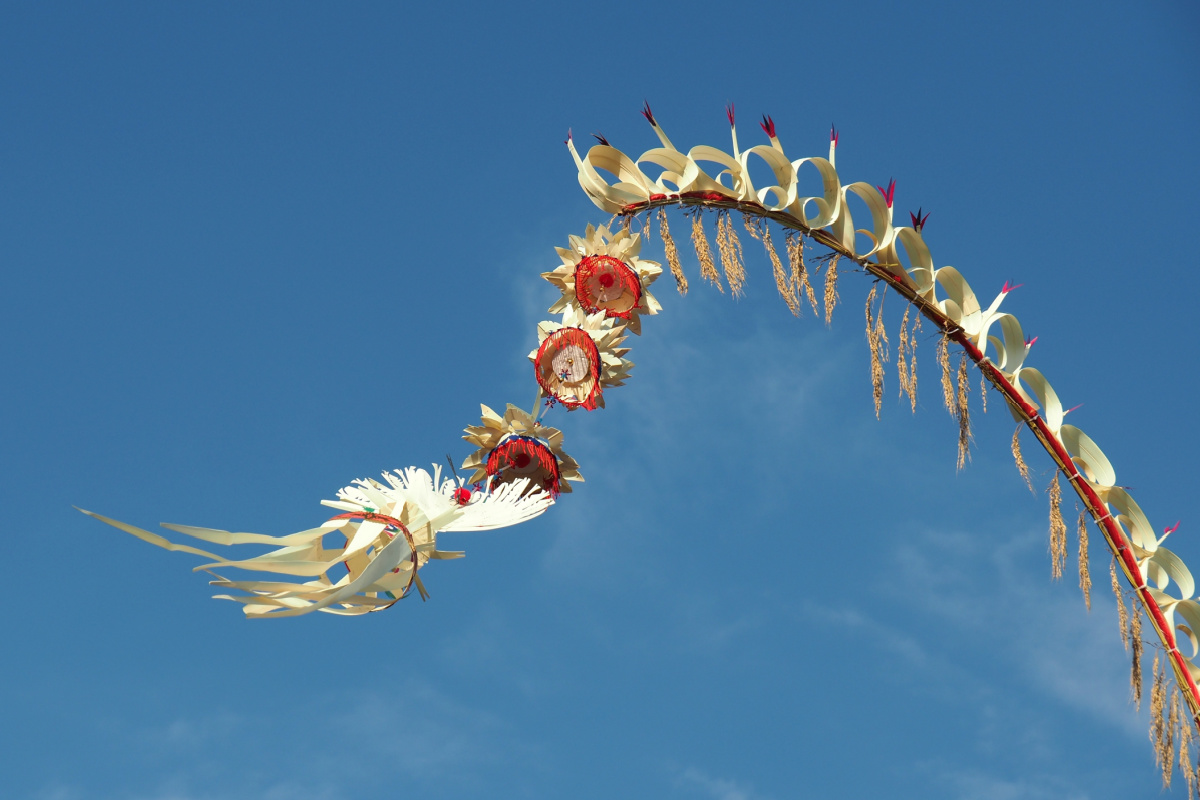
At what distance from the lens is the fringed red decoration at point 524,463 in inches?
324

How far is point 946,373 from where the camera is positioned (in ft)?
29.0

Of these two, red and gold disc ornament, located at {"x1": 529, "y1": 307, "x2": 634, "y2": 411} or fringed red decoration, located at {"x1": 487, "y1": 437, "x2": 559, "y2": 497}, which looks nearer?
fringed red decoration, located at {"x1": 487, "y1": 437, "x2": 559, "y2": 497}

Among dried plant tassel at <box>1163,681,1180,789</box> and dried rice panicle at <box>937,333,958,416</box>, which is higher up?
dried rice panicle at <box>937,333,958,416</box>

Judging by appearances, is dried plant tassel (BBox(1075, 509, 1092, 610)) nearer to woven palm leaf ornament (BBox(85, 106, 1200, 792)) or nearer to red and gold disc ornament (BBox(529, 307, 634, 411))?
woven palm leaf ornament (BBox(85, 106, 1200, 792))

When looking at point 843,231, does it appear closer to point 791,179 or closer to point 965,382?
point 791,179

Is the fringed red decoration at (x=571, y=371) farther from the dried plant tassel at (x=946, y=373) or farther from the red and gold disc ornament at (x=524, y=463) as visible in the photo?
the dried plant tassel at (x=946, y=373)

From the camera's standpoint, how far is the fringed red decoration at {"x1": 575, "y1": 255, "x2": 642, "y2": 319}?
9047 mm

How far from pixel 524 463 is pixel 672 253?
7.12 feet

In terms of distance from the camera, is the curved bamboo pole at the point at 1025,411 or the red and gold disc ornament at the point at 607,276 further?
the red and gold disc ornament at the point at 607,276

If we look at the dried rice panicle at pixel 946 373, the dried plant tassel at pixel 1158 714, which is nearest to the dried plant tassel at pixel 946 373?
the dried rice panicle at pixel 946 373

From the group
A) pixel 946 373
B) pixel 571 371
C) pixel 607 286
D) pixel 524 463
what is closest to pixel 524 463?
pixel 524 463

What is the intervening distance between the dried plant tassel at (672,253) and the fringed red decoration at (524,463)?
5.97 ft

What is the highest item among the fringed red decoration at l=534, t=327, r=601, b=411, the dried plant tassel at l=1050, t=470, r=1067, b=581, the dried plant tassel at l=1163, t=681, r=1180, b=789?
the fringed red decoration at l=534, t=327, r=601, b=411

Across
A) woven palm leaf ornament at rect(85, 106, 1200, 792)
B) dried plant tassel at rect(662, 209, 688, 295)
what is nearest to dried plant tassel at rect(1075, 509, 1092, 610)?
woven palm leaf ornament at rect(85, 106, 1200, 792)
